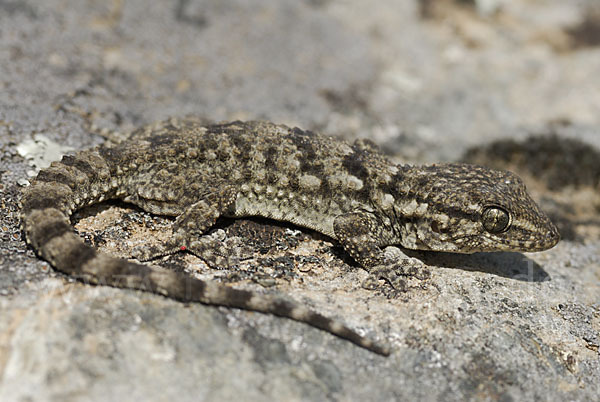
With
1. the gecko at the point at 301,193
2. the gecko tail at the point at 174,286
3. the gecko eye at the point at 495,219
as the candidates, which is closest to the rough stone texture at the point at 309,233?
the gecko tail at the point at 174,286

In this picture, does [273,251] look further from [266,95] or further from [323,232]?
[266,95]

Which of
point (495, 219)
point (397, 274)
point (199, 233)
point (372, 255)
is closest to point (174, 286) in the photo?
point (199, 233)

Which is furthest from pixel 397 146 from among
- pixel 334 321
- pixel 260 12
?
pixel 334 321

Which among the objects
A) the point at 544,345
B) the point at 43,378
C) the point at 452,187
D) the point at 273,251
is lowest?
the point at 43,378

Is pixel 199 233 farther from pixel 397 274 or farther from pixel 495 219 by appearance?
pixel 495 219

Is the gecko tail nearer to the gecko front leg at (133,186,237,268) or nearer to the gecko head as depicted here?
the gecko front leg at (133,186,237,268)

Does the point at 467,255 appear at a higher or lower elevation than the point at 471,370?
higher
